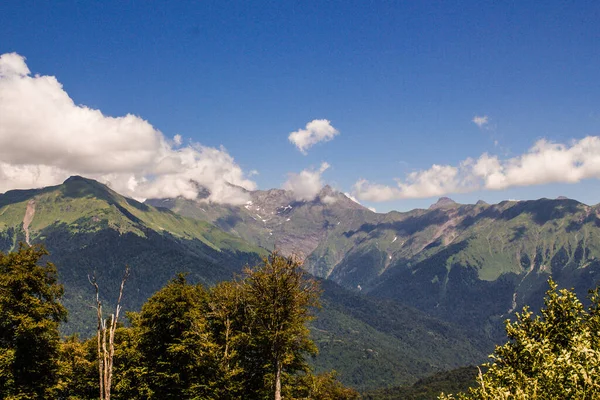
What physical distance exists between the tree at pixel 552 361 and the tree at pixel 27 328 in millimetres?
40150

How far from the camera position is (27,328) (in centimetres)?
4047

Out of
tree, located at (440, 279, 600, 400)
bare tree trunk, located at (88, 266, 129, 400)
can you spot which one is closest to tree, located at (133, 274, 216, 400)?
bare tree trunk, located at (88, 266, 129, 400)

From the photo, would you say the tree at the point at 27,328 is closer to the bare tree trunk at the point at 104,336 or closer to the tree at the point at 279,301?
Answer: the tree at the point at 279,301

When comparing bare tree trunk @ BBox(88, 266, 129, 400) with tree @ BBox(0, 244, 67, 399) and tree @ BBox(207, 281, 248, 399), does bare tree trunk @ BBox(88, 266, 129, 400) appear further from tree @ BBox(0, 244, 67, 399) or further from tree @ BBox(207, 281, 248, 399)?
tree @ BBox(0, 244, 67, 399)

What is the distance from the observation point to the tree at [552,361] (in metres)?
17.3

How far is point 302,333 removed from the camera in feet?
132

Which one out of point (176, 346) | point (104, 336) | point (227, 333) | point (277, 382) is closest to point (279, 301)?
point (277, 382)

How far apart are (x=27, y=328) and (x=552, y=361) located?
43840 mm

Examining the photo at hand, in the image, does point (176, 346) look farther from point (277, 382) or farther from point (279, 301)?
point (279, 301)

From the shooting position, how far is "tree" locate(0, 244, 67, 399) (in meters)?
40.7

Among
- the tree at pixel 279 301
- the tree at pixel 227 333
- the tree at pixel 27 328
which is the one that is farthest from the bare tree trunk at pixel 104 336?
the tree at pixel 27 328

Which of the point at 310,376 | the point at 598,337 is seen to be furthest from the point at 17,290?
the point at 598,337

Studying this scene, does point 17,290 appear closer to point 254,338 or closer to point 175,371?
point 175,371

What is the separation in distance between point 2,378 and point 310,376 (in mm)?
31251
